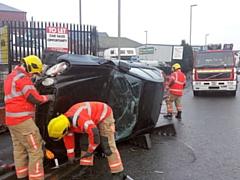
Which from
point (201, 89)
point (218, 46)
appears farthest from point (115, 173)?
point (218, 46)

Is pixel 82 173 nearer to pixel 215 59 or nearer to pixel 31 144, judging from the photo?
pixel 31 144

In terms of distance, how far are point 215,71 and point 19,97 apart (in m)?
12.2

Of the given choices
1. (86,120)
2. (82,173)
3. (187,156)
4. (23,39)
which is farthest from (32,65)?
(23,39)

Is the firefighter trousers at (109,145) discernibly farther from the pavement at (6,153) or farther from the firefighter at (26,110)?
the pavement at (6,153)

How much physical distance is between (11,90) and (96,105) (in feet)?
3.64

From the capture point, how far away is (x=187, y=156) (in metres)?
5.46

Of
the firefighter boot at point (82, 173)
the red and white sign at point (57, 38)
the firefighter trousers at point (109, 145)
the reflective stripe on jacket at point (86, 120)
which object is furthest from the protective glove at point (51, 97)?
the red and white sign at point (57, 38)

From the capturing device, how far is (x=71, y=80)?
4.16 metres

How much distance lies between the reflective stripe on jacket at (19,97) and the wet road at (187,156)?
102cm

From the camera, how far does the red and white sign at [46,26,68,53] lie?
8.92 m

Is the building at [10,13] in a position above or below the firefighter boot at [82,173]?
above

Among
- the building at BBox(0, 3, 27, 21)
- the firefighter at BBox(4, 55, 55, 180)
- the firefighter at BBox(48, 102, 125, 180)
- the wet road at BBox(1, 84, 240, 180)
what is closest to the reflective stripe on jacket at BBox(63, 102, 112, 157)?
the firefighter at BBox(48, 102, 125, 180)

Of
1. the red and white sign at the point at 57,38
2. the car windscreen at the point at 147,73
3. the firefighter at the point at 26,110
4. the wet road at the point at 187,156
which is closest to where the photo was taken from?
the firefighter at the point at 26,110

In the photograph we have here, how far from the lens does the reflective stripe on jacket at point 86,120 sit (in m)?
3.72
